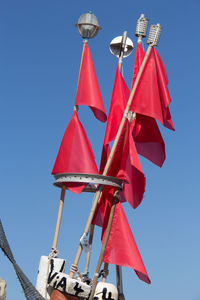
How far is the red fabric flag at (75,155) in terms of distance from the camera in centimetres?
1778

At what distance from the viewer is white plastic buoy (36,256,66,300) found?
17297 millimetres

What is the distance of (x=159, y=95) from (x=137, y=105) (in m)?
0.94

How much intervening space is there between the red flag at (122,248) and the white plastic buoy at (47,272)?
1158 millimetres

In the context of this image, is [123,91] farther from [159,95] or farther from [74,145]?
[74,145]

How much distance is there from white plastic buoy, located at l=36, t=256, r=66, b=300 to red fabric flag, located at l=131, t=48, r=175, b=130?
4.24 metres

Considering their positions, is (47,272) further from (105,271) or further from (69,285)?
(105,271)

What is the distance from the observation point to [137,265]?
17.9 meters

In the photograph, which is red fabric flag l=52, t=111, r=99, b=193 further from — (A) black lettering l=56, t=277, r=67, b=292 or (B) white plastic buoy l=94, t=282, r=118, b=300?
(B) white plastic buoy l=94, t=282, r=118, b=300

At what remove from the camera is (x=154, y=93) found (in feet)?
61.0

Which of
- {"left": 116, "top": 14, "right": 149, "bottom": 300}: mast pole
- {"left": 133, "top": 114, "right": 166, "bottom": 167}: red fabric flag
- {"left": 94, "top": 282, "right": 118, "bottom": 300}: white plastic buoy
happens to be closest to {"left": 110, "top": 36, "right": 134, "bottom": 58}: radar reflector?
{"left": 116, "top": 14, "right": 149, "bottom": 300}: mast pole

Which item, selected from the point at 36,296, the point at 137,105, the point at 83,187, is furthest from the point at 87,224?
the point at 137,105

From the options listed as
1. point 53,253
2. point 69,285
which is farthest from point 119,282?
point 69,285

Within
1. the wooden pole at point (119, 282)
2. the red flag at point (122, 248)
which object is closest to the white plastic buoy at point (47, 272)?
the red flag at point (122, 248)

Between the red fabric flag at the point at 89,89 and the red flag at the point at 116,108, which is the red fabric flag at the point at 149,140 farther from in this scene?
the red fabric flag at the point at 89,89
